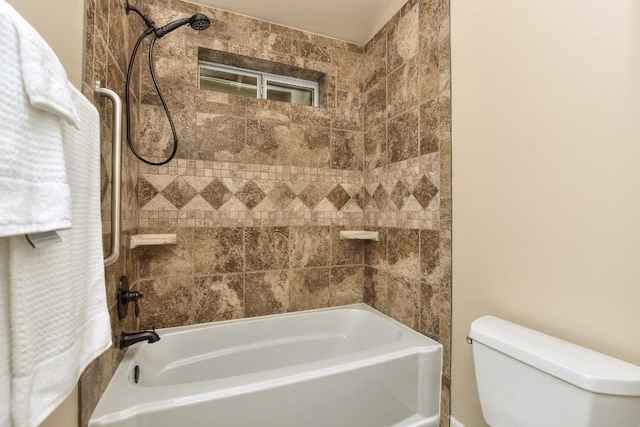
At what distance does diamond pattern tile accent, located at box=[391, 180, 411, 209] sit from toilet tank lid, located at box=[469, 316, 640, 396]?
87 cm

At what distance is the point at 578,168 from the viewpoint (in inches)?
37.2

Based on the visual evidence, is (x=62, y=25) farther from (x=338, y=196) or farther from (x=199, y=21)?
(x=338, y=196)

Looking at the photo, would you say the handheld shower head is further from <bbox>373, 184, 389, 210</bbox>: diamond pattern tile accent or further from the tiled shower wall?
<bbox>373, 184, 389, 210</bbox>: diamond pattern tile accent

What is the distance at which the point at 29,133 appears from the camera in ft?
1.60

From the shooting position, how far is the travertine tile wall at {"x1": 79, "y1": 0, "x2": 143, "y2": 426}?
0.94 metres

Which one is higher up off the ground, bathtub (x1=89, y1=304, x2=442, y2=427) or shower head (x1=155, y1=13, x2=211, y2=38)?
shower head (x1=155, y1=13, x2=211, y2=38)

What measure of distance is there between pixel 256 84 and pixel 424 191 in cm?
147

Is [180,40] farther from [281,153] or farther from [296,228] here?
[296,228]

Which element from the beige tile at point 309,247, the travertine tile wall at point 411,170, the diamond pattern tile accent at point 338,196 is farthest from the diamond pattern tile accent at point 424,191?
the beige tile at point 309,247

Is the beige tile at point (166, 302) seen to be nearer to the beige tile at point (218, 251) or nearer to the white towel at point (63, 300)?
the beige tile at point (218, 251)

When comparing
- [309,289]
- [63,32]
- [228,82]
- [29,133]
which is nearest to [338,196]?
[309,289]

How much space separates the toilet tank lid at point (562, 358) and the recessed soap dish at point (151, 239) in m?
1.58

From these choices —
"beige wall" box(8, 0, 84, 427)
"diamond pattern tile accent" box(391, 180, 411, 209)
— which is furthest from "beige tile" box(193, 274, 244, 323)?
"diamond pattern tile accent" box(391, 180, 411, 209)

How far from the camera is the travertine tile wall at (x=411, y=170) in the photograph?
149 centimetres
